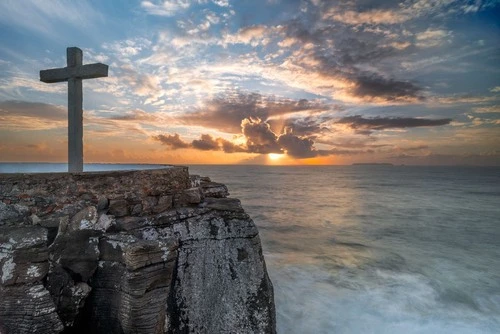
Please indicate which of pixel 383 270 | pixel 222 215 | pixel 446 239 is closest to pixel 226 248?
pixel 222 215

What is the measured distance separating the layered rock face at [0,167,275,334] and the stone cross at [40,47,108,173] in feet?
7.42

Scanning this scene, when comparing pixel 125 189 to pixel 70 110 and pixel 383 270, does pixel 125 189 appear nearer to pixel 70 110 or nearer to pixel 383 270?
pixel 70 110

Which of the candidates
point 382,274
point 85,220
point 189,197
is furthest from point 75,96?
point 382,274

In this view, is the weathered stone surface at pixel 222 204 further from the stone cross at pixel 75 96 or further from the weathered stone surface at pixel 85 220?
the stone cross at pixel 75 96

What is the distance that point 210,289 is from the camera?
466cm

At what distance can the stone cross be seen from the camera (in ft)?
21.0

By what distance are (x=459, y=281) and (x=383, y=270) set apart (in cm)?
254

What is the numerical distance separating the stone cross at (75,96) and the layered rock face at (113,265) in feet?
7.42

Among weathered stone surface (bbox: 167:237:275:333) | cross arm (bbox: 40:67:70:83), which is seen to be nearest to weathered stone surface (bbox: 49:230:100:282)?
weathered stone surface (bbox: 167:237:275:333)

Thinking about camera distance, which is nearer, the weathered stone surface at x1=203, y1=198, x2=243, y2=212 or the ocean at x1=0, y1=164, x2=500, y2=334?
the weathered stone surface at x1=203, y1=198, x2=243, y2=212

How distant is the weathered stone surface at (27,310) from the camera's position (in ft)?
12.3

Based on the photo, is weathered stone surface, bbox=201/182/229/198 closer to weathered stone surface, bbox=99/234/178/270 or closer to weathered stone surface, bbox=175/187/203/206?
weathered stone surface, bbox=175/187/203/206

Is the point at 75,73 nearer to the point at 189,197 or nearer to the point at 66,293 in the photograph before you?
the point at 189,197

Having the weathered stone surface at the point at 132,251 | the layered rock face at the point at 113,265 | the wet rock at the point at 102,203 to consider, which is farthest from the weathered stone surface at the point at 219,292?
the wet rock at the point at 102,203
